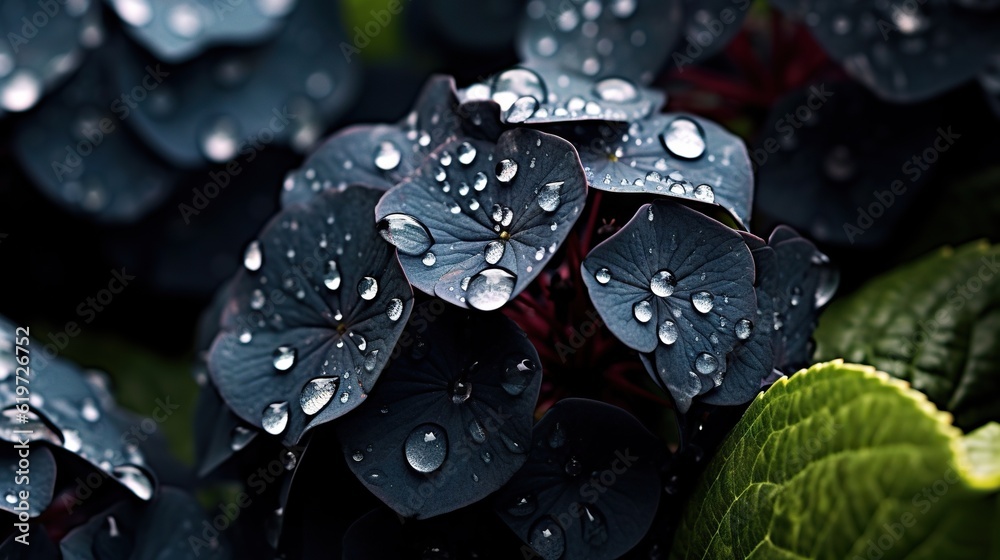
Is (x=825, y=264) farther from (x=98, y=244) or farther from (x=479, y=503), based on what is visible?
(x=98, y=244)

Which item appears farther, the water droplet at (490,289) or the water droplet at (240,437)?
the water droplet at (240,437)

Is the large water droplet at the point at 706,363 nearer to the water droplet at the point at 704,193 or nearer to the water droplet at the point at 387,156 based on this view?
the water droplet at the point at 704,193

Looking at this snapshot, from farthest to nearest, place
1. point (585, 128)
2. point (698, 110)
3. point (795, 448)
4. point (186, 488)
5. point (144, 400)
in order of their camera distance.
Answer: point (144, 400)
point (698, 110)
point (186, 488)
point (585, 128)
point (795, 448)

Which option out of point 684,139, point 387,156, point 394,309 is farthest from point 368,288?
point 684,139

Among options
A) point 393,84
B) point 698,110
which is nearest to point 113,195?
point 393,84

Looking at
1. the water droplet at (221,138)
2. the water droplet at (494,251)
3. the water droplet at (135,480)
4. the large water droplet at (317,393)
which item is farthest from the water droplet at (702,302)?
the water droplet at (221,138)

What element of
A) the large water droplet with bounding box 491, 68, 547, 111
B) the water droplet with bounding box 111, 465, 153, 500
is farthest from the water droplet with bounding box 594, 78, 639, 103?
the water droplet with bounding box 111, 465, 153, 500

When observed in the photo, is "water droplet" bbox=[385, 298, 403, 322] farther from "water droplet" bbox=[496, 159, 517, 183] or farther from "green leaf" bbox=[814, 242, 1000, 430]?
"green leaf" bbox=[814, 242, 1000, 430]
